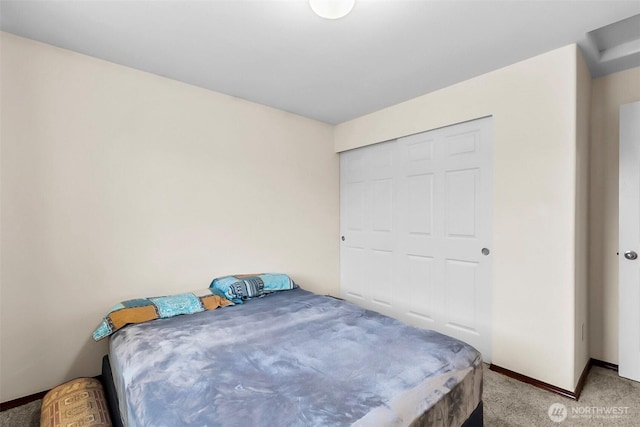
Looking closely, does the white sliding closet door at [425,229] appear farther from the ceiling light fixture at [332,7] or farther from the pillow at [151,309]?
the pillow at [151,309]

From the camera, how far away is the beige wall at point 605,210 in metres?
2.37

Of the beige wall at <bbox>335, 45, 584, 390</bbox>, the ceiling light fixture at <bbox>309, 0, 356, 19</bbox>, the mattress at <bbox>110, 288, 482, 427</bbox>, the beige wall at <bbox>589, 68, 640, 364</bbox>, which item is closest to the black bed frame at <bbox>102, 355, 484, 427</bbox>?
the mattress at <bbox>110, 288, 482, 427</bbox>

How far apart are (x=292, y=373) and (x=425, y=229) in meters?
A: 2.04

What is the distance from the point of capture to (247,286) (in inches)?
101

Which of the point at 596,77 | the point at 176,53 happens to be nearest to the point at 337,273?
the point at 176,53

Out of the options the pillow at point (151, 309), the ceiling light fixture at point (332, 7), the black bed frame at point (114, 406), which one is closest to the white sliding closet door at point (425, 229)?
the black bed frame at point (114, 406)

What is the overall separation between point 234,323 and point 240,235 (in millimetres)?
1118

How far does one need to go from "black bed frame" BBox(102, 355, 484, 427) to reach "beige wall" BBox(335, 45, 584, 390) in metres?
1.00

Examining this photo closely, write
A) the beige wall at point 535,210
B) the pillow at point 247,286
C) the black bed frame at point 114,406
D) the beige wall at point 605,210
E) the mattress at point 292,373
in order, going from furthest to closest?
1. the pillow at point 247,286
2. the beige wall at point 605,210
3. the beige wall at point 535,210
4. the black bed frame at point 114,406
5. the mattress at point 292,373

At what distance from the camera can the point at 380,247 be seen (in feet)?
10.9

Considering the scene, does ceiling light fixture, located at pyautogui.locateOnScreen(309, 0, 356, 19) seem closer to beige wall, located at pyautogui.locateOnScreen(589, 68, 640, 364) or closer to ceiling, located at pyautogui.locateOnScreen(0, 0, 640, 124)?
ceiling, located at pyautogui.locateOnScreen(0, 0, 640, 124)

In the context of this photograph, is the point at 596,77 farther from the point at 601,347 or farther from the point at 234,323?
the point at 234,323

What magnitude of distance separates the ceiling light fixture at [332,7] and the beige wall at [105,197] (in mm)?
1544

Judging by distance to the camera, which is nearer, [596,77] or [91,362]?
[91,362]
